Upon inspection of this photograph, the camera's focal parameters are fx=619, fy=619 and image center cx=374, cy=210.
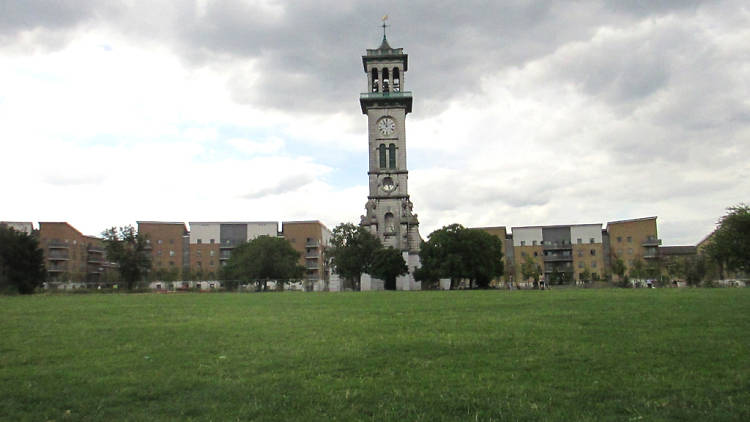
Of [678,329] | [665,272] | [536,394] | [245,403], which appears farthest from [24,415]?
[665,272]

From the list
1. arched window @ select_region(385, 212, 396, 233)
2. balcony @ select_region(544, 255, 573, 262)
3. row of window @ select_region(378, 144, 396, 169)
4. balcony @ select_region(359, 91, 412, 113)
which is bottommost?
balcony @ select_region(544, 255, 573, 262)

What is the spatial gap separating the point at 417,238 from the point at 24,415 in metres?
92.2

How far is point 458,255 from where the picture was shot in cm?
8044

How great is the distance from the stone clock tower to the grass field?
80557mm

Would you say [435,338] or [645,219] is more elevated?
[645,219]

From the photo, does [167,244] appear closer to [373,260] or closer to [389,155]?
[389,155]

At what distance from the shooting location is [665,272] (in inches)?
4092

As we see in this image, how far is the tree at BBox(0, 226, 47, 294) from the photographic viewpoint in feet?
210

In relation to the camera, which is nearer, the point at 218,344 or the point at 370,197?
the point at 218,344

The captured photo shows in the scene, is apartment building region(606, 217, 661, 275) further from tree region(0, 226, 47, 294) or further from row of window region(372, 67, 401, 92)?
tree region(0, 226, 47, 294)

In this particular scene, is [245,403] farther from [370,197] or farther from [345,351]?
[370,197]

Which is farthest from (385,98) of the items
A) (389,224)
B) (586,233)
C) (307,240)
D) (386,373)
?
(386,373)

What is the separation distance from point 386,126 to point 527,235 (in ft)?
156

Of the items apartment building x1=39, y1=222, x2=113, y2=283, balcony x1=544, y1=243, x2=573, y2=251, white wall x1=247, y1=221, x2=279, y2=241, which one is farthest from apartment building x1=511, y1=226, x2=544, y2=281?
apartment building x1=39, y1=222, x2=113, y2=283
